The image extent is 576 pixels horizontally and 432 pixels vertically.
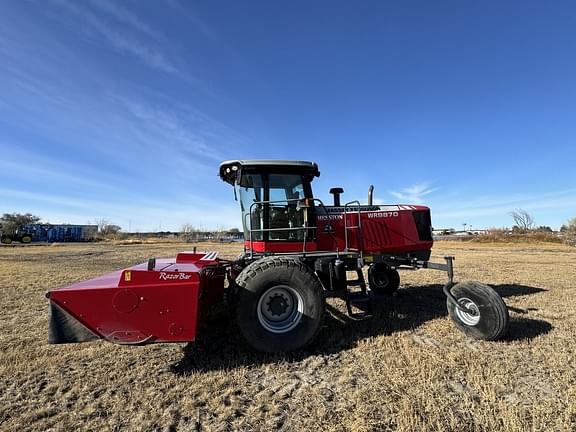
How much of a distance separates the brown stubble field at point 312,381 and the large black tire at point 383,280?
2502mm

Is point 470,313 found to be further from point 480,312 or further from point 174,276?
point 174,276

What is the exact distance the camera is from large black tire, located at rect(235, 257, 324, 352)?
4.35 metres

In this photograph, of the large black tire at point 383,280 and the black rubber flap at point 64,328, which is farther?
the large black tire at point 383,280

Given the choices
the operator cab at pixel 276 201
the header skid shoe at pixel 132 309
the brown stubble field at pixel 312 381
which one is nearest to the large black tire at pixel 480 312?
the brown stubble field at pixel 312 381

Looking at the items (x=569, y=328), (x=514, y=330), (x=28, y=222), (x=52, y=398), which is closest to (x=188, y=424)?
(x=52, y=398)

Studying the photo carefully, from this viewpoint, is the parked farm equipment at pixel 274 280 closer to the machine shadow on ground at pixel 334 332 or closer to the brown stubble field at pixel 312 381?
the machine shadow on ground at pixel 334 332

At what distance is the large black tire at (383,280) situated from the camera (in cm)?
810

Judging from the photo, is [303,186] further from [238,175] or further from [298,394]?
[298,394]

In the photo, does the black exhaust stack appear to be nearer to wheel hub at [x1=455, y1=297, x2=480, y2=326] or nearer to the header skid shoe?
wheel hub at [x1=455, y1=297, x2=480, y2=326]

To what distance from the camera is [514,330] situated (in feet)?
16.6

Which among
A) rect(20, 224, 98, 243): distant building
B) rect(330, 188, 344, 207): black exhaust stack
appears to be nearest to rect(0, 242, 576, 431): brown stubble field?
rect(330, 188, 344, 207): black exhaust stack

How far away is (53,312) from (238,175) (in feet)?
10.1

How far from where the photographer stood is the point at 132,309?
378 cm

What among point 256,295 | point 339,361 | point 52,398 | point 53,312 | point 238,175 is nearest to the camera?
point 52,398
